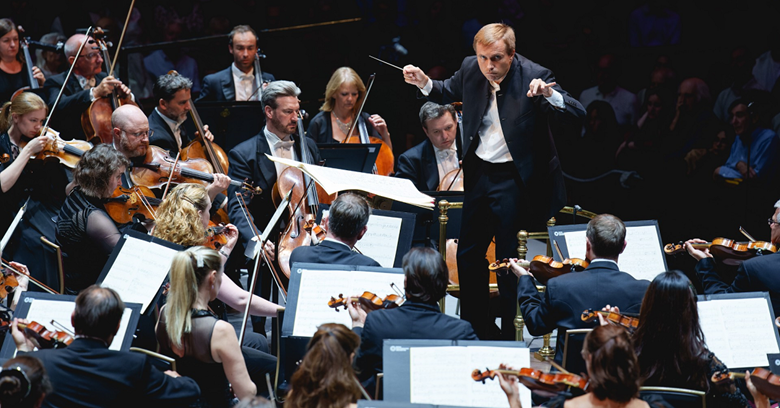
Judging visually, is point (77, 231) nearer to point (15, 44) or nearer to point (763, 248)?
point (15, 44)

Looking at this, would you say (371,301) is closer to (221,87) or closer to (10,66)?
(221,87)

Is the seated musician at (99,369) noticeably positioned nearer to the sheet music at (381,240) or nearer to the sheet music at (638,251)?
the sheet music at (381,240)

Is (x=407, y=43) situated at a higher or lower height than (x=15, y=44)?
higher

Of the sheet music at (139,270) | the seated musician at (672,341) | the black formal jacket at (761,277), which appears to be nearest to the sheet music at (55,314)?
the sheet music at (139,270)

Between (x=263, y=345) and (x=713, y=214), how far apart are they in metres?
3.85

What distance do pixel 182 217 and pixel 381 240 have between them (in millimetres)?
1028

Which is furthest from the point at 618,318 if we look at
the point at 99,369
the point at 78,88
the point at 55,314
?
the point at 78,88

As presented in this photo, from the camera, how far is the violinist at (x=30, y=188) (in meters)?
4.50

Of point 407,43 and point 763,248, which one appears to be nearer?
point 763,248

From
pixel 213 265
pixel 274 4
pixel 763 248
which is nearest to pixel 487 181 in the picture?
pixel 763 248

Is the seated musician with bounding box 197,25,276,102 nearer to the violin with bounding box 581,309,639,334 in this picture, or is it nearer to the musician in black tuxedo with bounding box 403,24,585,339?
the musician in black tuxedo with bounding box 403,24,585,339

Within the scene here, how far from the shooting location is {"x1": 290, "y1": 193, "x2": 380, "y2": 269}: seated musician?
3654 millimetres

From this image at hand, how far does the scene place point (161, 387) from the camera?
2.68 metres

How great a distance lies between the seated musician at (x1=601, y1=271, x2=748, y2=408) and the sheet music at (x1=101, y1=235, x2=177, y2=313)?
1904 millimetres
